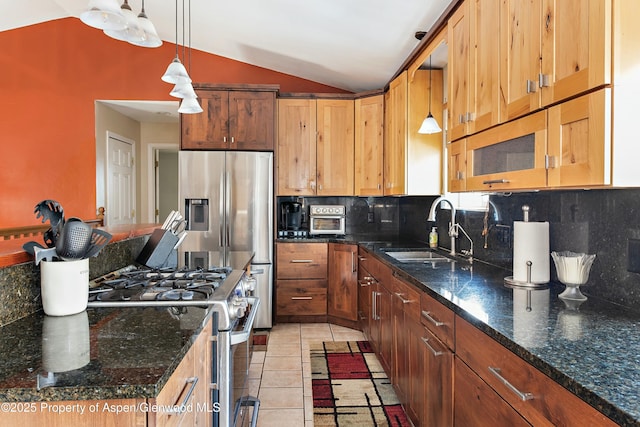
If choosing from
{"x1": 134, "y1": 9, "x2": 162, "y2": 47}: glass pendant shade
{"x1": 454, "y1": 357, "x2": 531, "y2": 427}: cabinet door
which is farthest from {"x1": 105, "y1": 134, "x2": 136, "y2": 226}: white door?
{"x1": 454, "y1": 357, "x2": 531, "y2": 427}: cabinet door

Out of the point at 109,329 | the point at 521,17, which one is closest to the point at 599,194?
the point at 521,17

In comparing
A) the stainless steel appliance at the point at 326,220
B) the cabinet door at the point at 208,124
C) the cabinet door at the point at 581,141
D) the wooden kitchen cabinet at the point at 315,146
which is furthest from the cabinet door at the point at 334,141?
the cabinet door at the point at 581,141

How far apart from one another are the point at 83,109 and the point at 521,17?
5.02 m

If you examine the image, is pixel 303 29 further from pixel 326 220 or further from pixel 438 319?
pixel 438 319

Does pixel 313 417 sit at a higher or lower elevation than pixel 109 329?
lower

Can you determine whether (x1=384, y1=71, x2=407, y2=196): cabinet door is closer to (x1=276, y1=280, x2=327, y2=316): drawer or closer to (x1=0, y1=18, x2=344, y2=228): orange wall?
(x1=276, y1=280, x2=327, y2=316): drawer

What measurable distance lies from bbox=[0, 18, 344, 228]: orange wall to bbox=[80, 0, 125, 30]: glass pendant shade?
125 inches

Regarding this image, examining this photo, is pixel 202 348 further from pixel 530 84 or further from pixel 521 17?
pixel 521 17

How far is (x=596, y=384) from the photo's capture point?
807mm

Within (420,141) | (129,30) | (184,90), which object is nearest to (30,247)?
(129,30)

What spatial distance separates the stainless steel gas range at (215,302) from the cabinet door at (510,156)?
1.19 meters

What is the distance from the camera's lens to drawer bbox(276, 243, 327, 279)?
13.1ft

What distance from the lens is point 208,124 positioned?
392 cm

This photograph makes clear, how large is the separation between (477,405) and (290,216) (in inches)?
124
